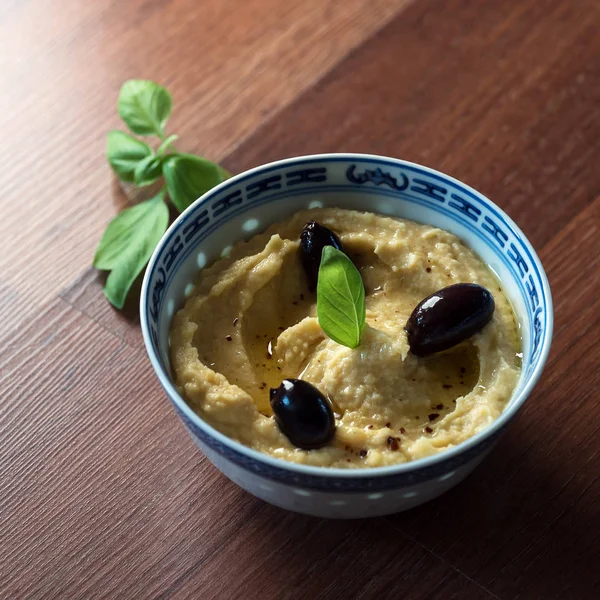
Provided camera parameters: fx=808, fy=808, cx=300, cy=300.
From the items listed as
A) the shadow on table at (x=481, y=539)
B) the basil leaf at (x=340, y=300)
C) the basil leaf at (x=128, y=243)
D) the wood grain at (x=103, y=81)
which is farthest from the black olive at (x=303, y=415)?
the wood grain at (x=103, y=81)

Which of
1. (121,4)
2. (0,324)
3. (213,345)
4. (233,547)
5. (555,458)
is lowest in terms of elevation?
(555,458)

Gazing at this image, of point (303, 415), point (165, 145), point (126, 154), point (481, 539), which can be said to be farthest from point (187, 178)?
point (481, 539)

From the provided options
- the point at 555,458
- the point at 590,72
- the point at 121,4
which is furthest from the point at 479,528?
the point at 121,4

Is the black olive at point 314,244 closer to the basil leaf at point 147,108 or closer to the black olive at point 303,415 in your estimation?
the black olive at point 303,415

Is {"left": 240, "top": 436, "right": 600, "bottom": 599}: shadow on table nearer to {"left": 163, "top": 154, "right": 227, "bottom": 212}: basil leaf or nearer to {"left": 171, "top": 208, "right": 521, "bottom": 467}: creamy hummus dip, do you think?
{"left": 171, "top": 208, "right": 521, "bottom": 467}: creamy hummus dip

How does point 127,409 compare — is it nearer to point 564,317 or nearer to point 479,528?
point 479,528

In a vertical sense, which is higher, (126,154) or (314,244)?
(126,154)

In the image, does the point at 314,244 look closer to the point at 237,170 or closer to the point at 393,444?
the point at 393,444
